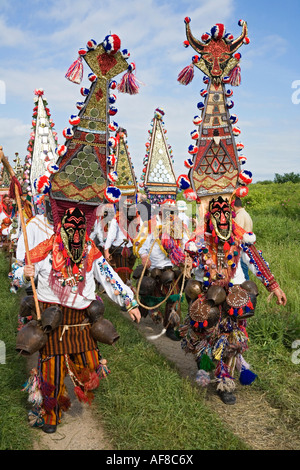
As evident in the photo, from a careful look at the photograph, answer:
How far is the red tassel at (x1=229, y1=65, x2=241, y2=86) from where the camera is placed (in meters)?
4.45

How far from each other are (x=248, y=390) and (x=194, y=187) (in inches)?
90.1

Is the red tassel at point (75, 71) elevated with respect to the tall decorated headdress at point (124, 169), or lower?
elevated

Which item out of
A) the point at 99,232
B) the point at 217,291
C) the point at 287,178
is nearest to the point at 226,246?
the point at 217,291

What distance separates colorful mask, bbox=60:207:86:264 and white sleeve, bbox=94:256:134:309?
0.83 ft

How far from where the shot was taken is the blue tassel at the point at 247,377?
437cm

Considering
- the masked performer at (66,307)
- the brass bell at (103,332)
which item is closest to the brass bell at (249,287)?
the masked performer at (66,307)

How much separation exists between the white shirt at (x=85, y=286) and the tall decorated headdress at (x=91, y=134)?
51 centimetres

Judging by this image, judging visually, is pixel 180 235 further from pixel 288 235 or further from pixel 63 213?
pixel 288 235

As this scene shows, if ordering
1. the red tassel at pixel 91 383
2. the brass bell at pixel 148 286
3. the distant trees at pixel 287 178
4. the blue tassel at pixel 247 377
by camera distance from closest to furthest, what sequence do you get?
1. the red tassel at pixel 91 383
2. the blue tassel at pixel 247 377
3. the brass bell at pixel 148 286
4. the distant trees at pixel 287 178

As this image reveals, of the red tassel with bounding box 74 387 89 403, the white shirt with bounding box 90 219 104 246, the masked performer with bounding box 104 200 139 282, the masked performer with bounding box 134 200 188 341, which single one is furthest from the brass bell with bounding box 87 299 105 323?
the white shirt with bounding box 90 219 104 246

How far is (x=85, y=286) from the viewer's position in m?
3.77

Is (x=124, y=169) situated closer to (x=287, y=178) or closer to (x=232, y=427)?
(x=232, y=427)

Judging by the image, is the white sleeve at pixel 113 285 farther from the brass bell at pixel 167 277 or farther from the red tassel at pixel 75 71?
the brass bell at pixel 167 277

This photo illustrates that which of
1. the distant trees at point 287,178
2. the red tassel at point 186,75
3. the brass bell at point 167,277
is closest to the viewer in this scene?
the red tassel at point 186,75
